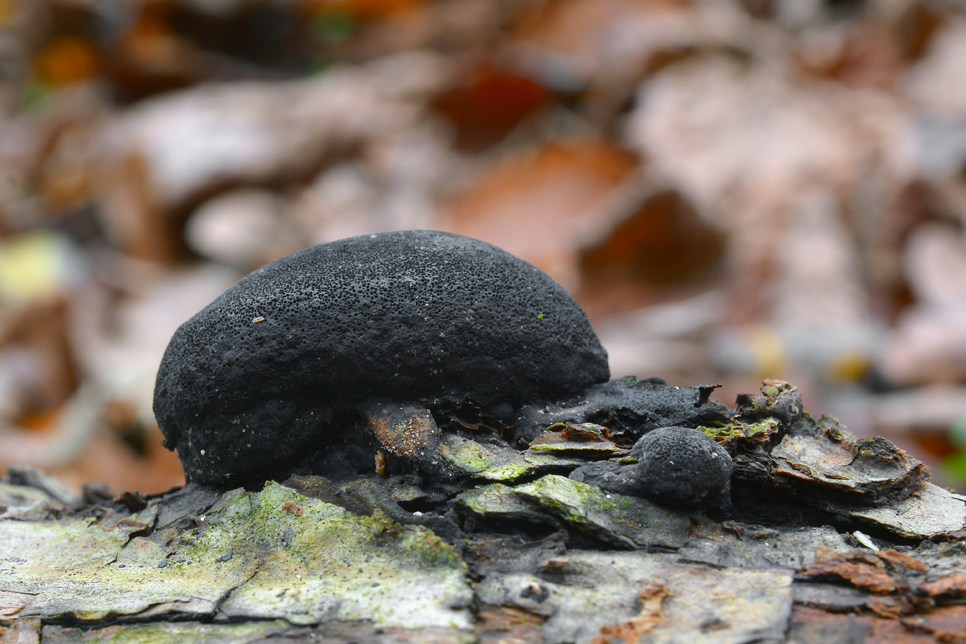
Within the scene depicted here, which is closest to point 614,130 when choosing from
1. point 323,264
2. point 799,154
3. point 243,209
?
point 799,154

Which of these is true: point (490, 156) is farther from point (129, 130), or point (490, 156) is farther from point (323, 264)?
point (323, 264)

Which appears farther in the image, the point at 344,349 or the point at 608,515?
the point at 344,349


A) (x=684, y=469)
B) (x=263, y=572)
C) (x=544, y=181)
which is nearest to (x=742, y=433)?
(x=684, y=469)

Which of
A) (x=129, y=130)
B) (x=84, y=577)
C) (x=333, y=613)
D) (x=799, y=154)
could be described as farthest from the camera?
(x=129, y=130)

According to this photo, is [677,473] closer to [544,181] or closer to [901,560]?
[901,560]

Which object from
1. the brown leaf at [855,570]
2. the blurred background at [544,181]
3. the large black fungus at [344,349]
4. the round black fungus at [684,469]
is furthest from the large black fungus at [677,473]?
the blurred background at [544,181]

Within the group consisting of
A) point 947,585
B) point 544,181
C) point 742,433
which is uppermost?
point 544,181

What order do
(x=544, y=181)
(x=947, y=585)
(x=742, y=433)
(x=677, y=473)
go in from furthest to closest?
(x=544, y=181) < (x=742, y=433) < (x=677, y=473) < (x=947, y=585)

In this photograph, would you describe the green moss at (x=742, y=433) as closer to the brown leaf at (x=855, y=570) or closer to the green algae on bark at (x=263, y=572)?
the brown leaf at (x=855, y=570)
